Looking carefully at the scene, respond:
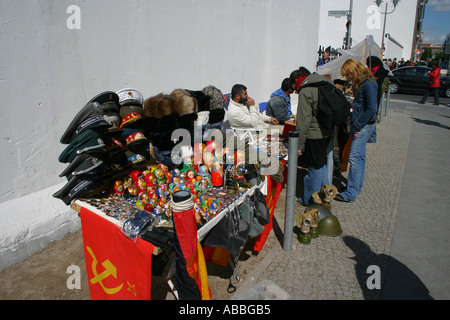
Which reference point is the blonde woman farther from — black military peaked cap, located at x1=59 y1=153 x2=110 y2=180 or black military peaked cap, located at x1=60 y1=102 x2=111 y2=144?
black military peaked cap, located at x1=59 y1=153 x2=110 y2=180

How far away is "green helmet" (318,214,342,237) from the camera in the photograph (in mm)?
3652

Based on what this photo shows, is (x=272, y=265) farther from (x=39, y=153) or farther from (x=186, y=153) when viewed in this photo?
(x=39, y=153)

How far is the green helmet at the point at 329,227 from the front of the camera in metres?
3.65

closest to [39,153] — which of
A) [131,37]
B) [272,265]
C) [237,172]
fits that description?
[131,37]

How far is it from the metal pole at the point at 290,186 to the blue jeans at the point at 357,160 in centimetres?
171

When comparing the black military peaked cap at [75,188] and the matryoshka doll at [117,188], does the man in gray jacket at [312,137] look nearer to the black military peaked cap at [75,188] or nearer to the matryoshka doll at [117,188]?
the matryoshka doll at [117,188]

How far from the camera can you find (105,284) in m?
2.42

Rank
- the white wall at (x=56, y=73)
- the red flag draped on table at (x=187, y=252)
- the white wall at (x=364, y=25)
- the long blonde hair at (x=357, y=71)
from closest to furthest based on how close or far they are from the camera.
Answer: the red flag draped on table at (x=187, y=252) → the white wall at (x=56, y=73) → the long blonde hair at (x=357, y=71) → the white wall at (x=364, y=25)

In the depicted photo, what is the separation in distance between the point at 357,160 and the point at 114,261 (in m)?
3.60

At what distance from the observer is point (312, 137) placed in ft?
12.6

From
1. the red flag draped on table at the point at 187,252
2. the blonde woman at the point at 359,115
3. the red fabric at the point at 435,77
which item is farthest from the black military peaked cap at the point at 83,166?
the red fabric at the point at 435,77

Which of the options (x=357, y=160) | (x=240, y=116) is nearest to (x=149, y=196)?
(x=240, y=116)

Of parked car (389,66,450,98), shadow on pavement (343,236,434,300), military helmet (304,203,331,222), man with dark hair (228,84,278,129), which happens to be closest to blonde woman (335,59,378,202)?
military helmet (304,203,331,222)

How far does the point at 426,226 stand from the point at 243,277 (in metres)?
2.63
